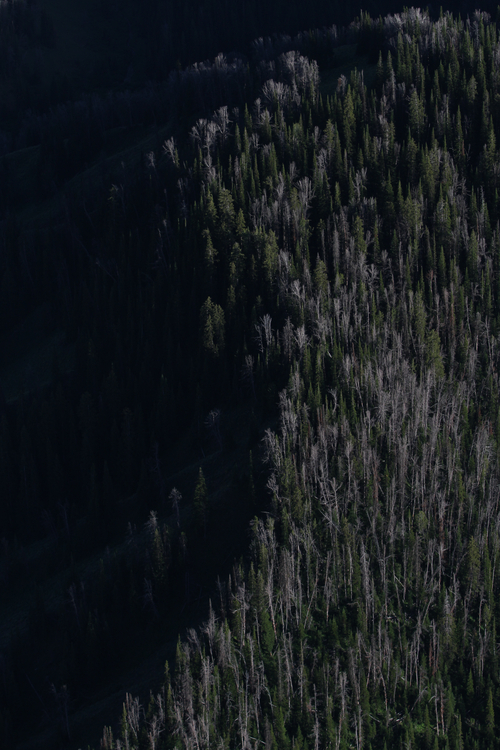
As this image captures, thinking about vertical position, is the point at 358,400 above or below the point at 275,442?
below

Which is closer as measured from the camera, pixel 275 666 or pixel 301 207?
pixel 275 666

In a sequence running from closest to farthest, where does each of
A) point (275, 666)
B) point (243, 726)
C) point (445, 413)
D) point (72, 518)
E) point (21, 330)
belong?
point (243, 726), point (275, 666), point (445, 413), point (72, 518), point (21, 330)

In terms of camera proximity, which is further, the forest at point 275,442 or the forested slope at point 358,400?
the forest at point 275,442

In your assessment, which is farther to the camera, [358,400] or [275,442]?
[358,400]

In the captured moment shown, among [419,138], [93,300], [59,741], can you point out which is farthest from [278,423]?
[419,138]

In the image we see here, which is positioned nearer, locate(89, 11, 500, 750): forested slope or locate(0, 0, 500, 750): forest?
locate(89, 11, 500, 750): forested slope

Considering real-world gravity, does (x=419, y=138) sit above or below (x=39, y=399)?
above

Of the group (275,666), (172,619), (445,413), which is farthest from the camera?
(445,413)

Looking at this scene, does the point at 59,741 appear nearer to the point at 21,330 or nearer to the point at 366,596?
the point at 366,596
